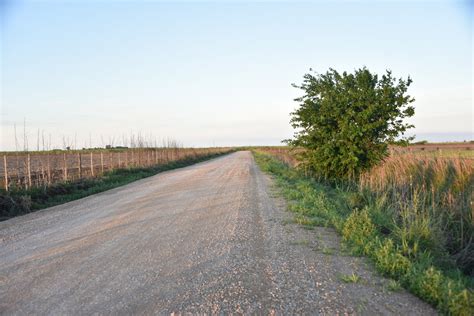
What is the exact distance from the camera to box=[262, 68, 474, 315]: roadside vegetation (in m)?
5.42

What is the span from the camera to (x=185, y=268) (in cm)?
557

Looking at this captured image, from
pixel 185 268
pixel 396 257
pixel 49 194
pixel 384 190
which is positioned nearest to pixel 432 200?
pixel 384 190

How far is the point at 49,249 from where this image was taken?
6.95 m

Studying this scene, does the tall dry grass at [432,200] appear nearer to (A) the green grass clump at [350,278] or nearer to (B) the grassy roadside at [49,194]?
(A) the green grass clump at [350,278]

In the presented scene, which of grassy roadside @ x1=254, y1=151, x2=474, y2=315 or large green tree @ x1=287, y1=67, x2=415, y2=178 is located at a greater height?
large green tree @ x1=287, y1=67, x2=415, y2=178

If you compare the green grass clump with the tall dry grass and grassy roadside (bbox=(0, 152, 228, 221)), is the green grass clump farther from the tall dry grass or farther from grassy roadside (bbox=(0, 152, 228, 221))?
grassy roadside (bbox=(0, 152, 228, 221))

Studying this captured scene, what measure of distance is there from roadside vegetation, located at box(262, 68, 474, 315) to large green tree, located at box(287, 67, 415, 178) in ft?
0.14

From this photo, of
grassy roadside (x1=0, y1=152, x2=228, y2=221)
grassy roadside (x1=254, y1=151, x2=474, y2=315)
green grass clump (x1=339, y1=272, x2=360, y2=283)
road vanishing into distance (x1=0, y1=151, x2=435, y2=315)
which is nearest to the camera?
grassy roadside (x1=254, y1=151, x2=474, y2=315)

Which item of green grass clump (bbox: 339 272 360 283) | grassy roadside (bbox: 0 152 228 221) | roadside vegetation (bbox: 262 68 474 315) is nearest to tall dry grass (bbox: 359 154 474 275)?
roadside vegetation (bbox: 262 68 474 315)

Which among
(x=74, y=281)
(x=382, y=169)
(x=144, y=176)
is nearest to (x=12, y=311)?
(x=74, y=281)

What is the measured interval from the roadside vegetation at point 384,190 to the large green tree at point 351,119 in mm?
42

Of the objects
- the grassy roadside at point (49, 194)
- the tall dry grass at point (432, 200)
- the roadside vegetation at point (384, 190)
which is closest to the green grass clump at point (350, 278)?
the roadside vegetation at point (384, 190)

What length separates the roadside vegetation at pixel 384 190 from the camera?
17.8 ft

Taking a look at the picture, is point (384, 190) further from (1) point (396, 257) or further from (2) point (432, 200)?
(1) point (396, 257)
